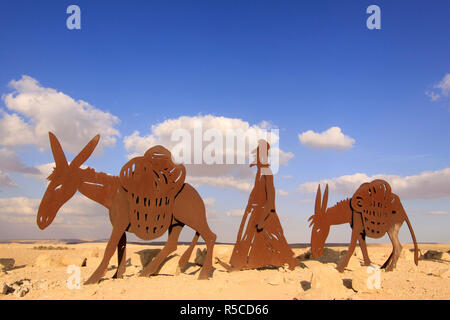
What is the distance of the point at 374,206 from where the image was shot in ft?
39.2

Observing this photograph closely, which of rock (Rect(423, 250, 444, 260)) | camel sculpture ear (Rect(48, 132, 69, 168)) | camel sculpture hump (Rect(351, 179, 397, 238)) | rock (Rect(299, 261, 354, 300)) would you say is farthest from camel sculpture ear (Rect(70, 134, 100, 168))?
rock (Rect(423, 250, 444, 260))

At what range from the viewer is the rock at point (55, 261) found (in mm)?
12932

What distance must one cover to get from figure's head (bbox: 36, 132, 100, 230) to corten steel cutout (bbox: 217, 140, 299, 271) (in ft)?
17.1

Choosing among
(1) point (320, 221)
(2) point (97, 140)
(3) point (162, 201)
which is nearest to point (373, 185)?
(1) point (320, 221)

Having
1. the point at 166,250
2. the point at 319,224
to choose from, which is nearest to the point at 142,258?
the point at 166,250

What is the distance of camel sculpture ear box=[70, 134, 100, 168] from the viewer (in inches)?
325

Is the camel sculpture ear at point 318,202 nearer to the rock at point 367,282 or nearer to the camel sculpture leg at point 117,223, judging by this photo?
the rock at point 367,282

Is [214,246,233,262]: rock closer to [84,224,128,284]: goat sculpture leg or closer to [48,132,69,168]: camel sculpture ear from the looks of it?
[84,224,128,284]: goat sculpture leg

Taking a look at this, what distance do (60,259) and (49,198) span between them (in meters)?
6.59

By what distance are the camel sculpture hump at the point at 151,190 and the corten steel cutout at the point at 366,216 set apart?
5.80m

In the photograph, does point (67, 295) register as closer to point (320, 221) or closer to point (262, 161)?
point (262, 161)

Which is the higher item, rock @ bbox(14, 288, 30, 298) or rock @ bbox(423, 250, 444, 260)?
rock @ bbox(14, 288, 30, 298)

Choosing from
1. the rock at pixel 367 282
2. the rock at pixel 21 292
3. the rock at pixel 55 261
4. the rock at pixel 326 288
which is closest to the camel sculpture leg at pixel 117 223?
the rock at pixel 21 292

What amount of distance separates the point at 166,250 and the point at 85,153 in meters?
3.41
